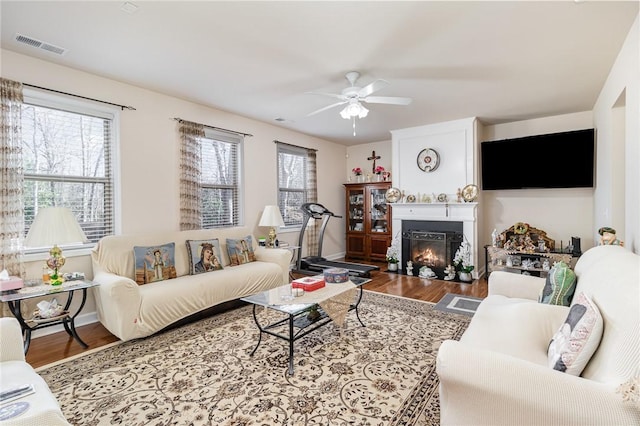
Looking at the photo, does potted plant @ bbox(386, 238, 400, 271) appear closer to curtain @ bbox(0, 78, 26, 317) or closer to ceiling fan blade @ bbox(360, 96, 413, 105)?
ceiling fan blade @ bbox(360, 96, 413, 105)

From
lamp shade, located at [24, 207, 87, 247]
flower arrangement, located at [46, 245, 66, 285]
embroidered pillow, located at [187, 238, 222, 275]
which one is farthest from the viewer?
embroidered pillow, located at [187, 238, 222, 275]

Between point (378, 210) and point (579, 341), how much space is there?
5.40 metres

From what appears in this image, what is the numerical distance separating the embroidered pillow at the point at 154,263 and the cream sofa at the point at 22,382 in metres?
1.61

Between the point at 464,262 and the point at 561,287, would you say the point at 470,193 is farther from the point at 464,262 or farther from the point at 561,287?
the point at 561,287

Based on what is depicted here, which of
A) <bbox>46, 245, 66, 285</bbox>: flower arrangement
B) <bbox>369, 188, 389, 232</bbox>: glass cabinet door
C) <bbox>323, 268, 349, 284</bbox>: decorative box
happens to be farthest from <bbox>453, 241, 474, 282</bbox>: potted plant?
<bbox>46, 245, 66, 285</bbox>: flower arrangement

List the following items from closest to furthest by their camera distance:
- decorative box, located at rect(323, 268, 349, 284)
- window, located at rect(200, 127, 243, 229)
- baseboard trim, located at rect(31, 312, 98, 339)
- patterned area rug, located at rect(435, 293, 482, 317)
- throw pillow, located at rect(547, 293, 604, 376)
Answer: throw pillow, located at rect(547, 293, 604, 376), baseboard trim, located at rect(31, 312, 98, 339), decorative box, located at rect(323, 268, 349, 284), patterned area rug, located at rect(435, 293, 482, 317), window, located at rect(200, 127, 243, 229)

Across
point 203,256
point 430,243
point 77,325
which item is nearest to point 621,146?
point 430,243

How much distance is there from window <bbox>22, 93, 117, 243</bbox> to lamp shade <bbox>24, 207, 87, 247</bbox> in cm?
73

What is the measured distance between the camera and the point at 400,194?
5.89 meters

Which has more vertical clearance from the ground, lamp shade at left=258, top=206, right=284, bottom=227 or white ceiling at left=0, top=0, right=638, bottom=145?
white ceiling at left=0, top=0, right=638, bottom=145

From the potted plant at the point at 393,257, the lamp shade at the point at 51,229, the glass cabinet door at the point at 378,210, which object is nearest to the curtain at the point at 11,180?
the lamp shade at the point at 51,229

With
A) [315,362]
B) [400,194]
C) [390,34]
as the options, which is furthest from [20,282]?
[400,194]

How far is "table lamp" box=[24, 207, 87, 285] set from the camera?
2541mm

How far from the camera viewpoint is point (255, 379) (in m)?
2.21
